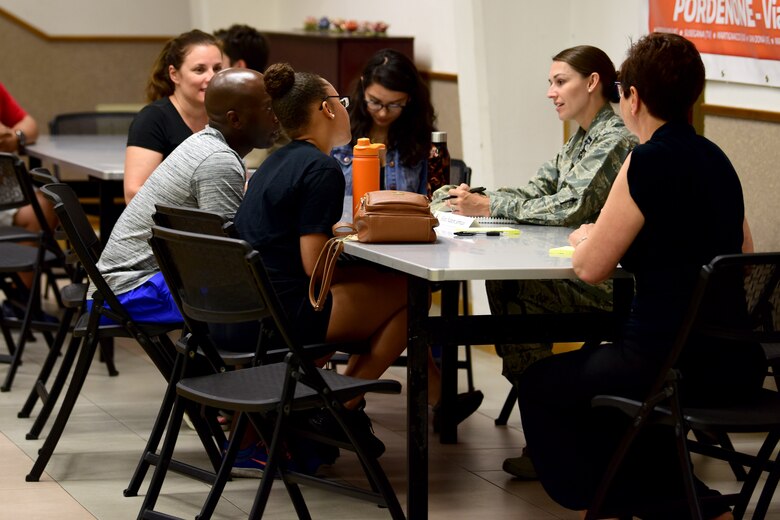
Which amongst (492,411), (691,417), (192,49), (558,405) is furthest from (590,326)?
(192,49)

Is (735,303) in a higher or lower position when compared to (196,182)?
lower

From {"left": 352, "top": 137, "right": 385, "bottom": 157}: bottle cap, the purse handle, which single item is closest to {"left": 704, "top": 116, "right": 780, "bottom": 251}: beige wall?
{"left": 352, "top": 137, "right": 385, "bottom": 157}: bottle cap

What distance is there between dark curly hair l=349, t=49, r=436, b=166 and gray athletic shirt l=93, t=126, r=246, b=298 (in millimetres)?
884

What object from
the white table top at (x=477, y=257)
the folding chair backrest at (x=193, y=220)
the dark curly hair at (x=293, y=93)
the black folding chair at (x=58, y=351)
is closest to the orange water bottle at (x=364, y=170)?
the dark curly hair at (x=293, y=93)

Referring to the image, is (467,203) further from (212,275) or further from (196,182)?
(212,275)

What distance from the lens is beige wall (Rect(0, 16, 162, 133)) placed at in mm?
9445

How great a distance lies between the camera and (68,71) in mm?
9633

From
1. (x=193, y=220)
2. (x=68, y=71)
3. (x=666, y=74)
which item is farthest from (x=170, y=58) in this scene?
(x=68, y=71)

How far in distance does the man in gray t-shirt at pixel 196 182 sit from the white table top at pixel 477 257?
0.62m

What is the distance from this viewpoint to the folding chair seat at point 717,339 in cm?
271

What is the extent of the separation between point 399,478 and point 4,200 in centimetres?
218

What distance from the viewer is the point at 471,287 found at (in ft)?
19.5

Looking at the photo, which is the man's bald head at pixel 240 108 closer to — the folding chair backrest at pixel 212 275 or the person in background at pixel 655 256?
the folding chair backrest at pixel 212 275

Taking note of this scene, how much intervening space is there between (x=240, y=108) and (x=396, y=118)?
885mm
